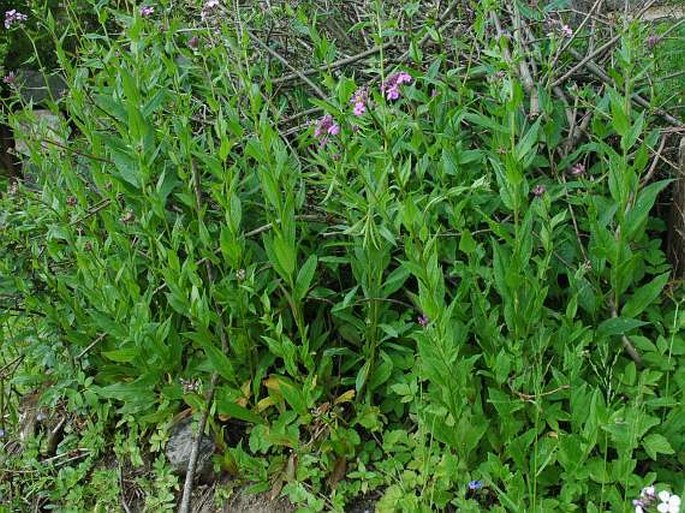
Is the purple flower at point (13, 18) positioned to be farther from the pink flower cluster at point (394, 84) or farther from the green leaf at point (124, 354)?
the pink flower cluster at point (394, 84)

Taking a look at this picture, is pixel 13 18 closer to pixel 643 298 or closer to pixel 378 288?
pixel 378 288

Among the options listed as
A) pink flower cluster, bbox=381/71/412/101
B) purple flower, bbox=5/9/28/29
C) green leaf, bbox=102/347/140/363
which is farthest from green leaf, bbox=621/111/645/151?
purple flower, bbox=5/9/28/29

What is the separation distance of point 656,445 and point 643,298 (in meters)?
0.49

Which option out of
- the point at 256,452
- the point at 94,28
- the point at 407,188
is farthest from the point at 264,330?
the point at 94,28

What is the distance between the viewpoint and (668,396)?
224cm

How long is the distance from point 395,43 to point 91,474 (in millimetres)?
2098

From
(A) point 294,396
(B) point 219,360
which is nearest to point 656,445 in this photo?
(A) point 294,396

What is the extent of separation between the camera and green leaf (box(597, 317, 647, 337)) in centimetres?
232

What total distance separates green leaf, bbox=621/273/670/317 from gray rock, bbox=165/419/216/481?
4.79 ft

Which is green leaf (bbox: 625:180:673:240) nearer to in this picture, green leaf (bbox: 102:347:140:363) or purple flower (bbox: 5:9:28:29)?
green leaf (bbox: 102:347:140:363)

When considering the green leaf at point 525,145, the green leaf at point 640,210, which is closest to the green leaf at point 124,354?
the green leaf at point 525,145

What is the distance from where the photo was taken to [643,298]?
7.83ft

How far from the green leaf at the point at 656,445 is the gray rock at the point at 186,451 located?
4.65 ft

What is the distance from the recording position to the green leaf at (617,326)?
232 centimetres
